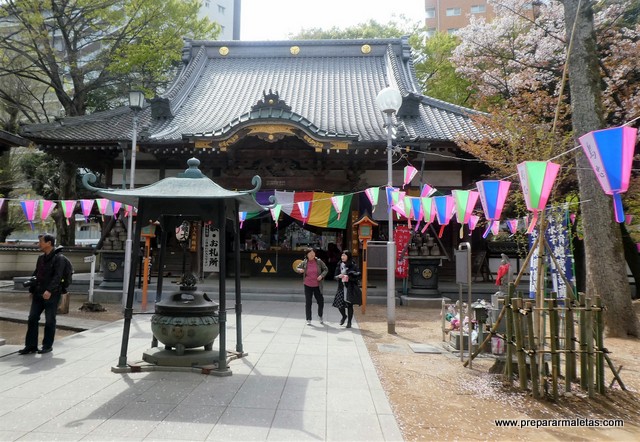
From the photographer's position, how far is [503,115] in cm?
1221

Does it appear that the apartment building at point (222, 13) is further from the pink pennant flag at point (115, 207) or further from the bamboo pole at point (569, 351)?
the bamboo pole at point (569, 351)

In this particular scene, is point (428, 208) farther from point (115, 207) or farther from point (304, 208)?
point (115, 207)

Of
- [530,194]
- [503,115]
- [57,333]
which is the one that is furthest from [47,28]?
[530,194]

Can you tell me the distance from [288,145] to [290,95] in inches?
191

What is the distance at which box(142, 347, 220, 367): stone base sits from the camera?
5.15 metres

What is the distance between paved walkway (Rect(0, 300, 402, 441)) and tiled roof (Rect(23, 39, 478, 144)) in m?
7.83

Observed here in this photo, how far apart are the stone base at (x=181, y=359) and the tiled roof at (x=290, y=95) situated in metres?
8.03

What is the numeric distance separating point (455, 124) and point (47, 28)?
61.1 ft

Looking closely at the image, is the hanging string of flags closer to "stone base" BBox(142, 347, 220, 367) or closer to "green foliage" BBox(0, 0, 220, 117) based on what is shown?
"stone base" BBox(142, 347, 220, 367)

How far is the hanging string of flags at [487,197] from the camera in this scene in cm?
400

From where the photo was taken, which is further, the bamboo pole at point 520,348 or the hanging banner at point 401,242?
the hanging banner at point 401,242

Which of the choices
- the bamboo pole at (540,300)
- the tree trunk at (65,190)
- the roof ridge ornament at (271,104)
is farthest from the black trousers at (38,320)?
the tree trunk at (65,190)

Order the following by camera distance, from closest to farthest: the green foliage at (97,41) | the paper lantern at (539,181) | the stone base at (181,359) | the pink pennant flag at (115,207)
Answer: the paper lantern at (539,181), the stone base at (181,359), the pink pennant flag at (115,207), the green foliage at (97,41)

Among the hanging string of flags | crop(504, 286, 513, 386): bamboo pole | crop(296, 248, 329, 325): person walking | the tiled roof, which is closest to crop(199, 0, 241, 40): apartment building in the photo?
the tiled roof
